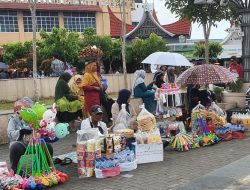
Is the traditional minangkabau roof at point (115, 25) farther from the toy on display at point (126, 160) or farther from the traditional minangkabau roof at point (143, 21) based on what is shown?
the toy on display at point (126, 160)

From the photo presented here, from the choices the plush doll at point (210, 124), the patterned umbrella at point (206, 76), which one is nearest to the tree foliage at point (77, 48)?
the patterned umbrella at point (206, 76)

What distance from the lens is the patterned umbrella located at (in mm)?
8469

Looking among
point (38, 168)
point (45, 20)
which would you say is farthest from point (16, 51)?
point (38, 168)

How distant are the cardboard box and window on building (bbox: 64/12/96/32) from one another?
38615 mm

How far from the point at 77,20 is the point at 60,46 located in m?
21.3

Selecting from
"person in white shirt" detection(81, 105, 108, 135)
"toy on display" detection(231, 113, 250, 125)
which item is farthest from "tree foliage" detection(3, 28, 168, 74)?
"person in white shirt" detection(81, 105, 108, 135)

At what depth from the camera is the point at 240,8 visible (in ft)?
37.9

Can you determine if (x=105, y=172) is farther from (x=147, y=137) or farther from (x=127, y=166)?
(x=147, y=137)

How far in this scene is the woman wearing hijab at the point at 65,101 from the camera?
9905 millimetres

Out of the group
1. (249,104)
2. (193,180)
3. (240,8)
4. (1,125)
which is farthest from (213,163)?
(240,8)

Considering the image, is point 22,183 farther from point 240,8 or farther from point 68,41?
point 68,41

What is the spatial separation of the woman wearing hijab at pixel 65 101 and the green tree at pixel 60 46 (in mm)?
14634

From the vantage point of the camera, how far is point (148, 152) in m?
7.01

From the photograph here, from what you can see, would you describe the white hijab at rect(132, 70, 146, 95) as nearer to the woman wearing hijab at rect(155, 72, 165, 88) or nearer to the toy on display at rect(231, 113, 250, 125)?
the woman wearing hijab at rect(155, 72, 165, 88)
